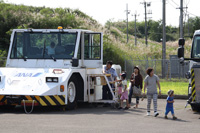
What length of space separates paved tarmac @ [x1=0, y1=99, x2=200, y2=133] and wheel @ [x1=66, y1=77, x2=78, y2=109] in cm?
30

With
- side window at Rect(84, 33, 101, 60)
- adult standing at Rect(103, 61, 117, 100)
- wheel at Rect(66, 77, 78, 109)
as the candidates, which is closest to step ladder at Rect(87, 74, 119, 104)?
adult standing at Rect(103, 61, 117, 100)

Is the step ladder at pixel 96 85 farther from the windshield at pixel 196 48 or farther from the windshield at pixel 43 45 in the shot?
the windshield at pixel 196 48

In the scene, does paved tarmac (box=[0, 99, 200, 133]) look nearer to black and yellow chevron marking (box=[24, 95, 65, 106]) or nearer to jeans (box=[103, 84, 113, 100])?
black and yellow chevron marking (box=[24, 95, 65, 106])

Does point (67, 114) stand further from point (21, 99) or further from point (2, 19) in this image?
point (2, 19)

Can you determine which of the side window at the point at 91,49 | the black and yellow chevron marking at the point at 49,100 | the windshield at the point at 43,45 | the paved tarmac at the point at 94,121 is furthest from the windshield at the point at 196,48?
the black and yellow chevron marking at the point at 49,100

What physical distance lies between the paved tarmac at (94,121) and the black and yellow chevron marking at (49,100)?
0.32m

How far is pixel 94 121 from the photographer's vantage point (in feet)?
42.8

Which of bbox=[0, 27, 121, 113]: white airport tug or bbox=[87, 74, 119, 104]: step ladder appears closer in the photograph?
bbox=[0, 27, 121, 113]: white airport tug

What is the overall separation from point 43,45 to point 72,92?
2140 millimetres

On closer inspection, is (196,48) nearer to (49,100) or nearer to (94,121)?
(49,100)

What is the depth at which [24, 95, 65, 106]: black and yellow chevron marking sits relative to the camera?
49.0 feet

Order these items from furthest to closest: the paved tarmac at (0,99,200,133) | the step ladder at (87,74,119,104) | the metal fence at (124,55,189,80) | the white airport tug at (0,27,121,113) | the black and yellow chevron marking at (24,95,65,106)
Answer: the metal fence at (124,55,189,80) < the step ladder at (87,74,119,104) < the white airport tug at (0,27,121,113) < the black and yellow chevron marking at (24,95,65,106) < the paved tarmac at (0,99,200,133)

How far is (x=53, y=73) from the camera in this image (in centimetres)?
1548

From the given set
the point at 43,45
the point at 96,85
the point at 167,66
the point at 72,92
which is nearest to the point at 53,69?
the point at 72,92
